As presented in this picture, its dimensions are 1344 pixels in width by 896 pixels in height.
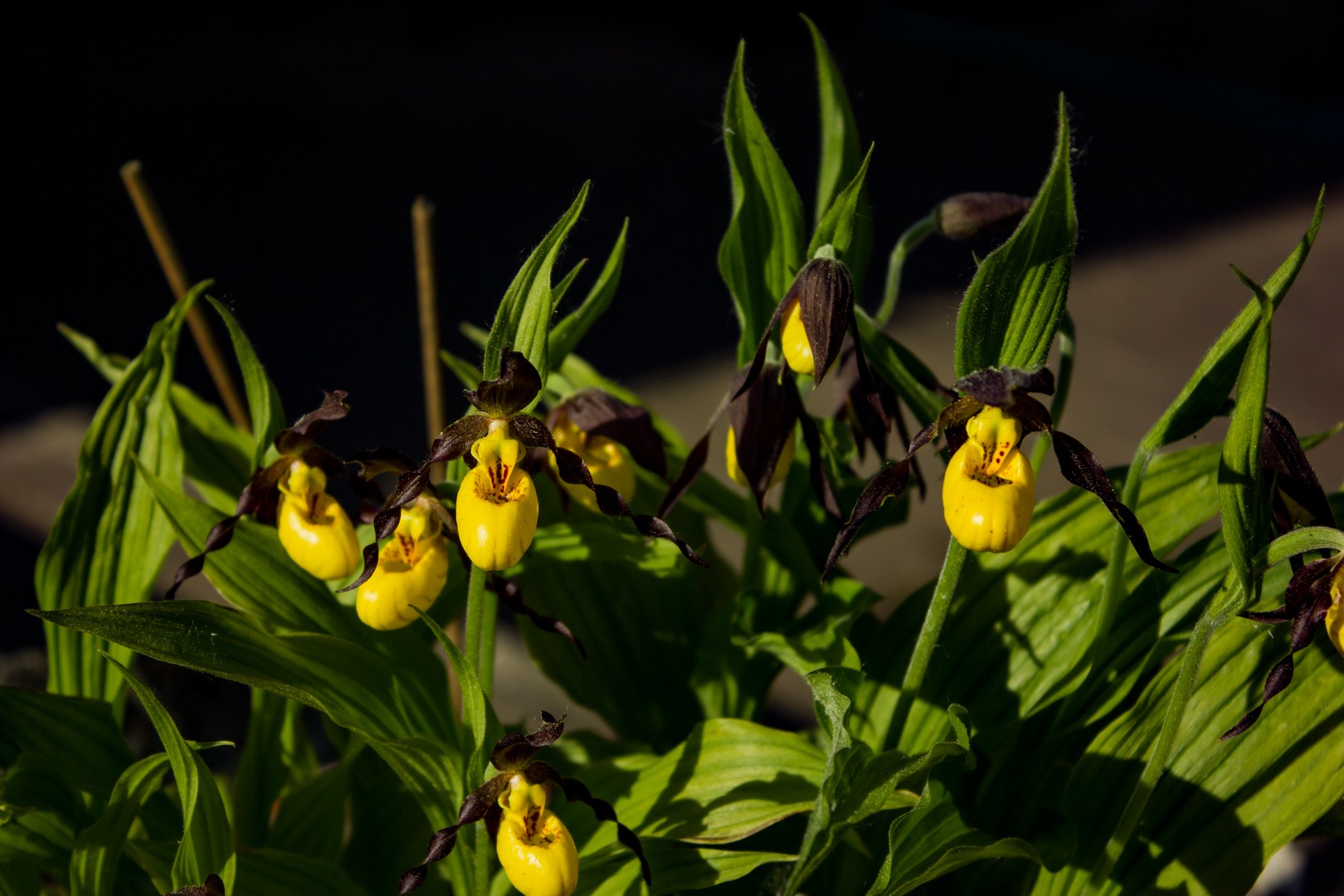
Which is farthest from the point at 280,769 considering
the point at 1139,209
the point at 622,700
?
the point at 1139,209

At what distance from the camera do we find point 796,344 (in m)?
0.68

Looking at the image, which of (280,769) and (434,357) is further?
(434,357)

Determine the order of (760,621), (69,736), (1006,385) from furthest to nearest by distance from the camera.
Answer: (760,621) < (69,736) < (1006,385)

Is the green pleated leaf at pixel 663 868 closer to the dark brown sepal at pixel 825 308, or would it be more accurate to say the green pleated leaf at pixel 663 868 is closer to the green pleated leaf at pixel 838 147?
the dark brown sepal at pixel 825 308

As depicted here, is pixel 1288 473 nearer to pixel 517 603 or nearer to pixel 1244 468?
pixel 1244 468

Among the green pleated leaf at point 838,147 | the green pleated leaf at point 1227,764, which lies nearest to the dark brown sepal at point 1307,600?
the green pleated leaf at point 1227,764

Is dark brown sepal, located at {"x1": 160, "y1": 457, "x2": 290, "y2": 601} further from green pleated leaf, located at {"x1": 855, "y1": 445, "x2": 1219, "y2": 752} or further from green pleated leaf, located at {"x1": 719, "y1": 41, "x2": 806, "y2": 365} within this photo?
green pleated leaf, located at {"x1": 855, "y1": 445, "x2": 1219, "y2": 752}

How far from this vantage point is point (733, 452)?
78 centimetres

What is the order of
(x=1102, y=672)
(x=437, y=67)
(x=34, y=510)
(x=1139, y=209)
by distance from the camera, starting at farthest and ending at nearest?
(x=437, y=67), (x=1139, y=209), (x=34, y=510), (x=1102, y=672)

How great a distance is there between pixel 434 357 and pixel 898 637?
1.49 ft

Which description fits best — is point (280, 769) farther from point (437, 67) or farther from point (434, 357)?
point (437, 67)

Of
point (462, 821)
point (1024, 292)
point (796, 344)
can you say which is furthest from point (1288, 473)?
point (462, 821)

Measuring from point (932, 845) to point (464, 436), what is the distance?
0.37 m

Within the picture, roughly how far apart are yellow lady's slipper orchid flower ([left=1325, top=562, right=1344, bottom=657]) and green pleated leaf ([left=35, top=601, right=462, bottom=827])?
49 cm
